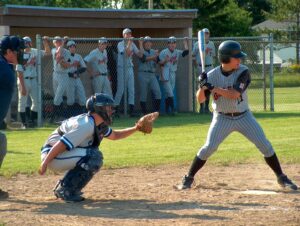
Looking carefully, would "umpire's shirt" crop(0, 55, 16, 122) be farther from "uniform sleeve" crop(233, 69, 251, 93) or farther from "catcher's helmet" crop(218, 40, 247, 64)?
"uniform sleeve" crop(233, 69, 251, 93)

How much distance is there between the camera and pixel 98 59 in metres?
17.7

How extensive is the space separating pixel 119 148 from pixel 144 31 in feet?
33.1

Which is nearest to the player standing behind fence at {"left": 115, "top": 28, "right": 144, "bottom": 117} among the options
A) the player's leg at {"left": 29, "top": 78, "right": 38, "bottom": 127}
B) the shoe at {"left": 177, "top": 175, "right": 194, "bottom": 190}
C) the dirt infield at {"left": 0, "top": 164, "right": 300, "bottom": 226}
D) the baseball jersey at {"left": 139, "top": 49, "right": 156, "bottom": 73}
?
the baseball jersey at {"left": 139, "top": 49, "right": 156, "bottom": 73}

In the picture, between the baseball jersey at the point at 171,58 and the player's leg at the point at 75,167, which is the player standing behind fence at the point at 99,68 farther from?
the player's leg at the point at 75,167

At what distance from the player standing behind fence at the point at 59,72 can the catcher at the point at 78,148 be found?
9.39 m

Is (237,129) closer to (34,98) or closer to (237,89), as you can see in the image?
(237,89)

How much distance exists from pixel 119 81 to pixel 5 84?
36.4 feet

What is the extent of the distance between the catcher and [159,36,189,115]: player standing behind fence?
10995 millimetres

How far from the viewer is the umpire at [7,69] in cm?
759

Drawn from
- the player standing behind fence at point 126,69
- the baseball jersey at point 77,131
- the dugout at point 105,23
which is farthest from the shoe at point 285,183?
the dugout at point 105,23

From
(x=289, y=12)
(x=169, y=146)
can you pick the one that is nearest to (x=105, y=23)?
(x=169, y=146)

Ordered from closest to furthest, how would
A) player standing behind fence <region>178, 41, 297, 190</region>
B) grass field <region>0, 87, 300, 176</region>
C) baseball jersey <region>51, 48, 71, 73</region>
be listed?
player standing behind fence <region>178, 41, 297, 190</region>, grass field <region>0, 87, 300, 176</region>, baseball jersey <region>51, 48, 71, 73</region>

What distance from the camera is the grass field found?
10.8 m

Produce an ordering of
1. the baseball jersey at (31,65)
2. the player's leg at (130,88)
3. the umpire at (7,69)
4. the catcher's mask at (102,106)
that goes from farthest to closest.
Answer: the player's leg at (130,88) → the baseball jersey at (31,65) → the umpire at (7,69) → the catcher's mask at (102,106)
